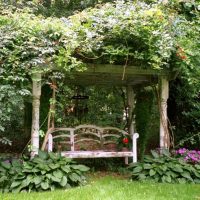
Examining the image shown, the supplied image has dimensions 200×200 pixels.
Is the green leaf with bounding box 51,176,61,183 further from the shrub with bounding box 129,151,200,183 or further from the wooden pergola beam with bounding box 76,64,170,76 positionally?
the wooden pergola beam with bounding box 76,64,170,76

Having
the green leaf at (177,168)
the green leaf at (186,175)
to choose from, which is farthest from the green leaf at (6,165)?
the green leaf at (186,175)

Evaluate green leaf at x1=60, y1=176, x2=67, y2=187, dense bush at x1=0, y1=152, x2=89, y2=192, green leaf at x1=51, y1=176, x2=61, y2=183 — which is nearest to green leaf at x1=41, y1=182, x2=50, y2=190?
dense bush at x1=0, y1=152, x2=89, y2=192

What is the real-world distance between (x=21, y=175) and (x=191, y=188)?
2.89 meters

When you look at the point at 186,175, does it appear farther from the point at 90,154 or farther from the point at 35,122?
the point at 35,122

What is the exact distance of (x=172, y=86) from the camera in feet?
29.5

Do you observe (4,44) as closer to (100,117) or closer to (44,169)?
(44,169)

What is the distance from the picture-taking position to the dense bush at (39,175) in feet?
16.6

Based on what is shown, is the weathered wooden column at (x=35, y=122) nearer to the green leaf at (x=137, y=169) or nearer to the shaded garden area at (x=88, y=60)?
the shaded garden area at (x=88, y=60)

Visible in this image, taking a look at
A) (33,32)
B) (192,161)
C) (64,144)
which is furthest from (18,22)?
(192,161)

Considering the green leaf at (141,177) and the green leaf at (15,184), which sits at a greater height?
the green leaf at (141,177)

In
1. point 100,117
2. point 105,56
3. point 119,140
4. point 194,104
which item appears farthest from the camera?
point 100,117

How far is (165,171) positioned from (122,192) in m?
1.33

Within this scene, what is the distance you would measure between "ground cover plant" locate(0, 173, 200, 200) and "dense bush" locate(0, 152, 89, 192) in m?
0.20

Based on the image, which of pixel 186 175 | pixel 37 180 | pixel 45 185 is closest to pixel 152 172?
pixel 186 175
